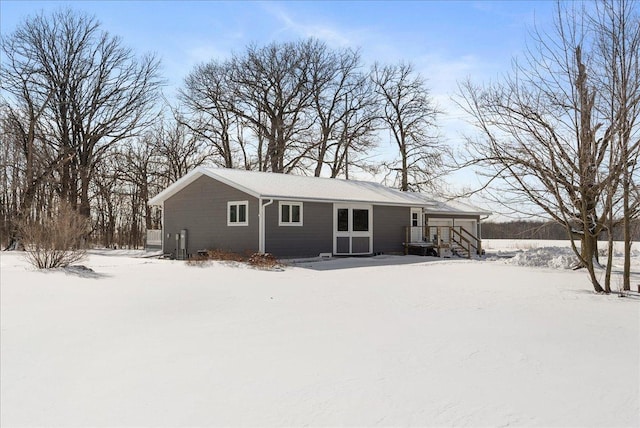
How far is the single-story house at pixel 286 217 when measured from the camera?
729 inches

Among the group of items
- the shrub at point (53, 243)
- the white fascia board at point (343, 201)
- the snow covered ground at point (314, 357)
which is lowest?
the snow covered ground at point (314, 357)

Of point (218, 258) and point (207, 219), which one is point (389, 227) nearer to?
point (207, 219)

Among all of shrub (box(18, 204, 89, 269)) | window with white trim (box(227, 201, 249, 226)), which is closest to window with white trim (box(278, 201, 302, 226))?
window with white trim (box(227, 201, 249, 226))

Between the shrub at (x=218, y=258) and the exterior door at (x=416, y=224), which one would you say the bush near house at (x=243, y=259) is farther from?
the exterior door at (x=416, y=224)

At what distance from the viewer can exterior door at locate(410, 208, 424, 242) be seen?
903 inches

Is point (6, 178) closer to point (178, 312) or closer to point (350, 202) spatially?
point (350, 202)

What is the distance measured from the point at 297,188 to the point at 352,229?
2.77 m

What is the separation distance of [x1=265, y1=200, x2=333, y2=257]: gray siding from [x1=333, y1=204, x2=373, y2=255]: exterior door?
35cm

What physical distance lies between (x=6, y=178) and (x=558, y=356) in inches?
1234

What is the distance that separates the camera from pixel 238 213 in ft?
63.3

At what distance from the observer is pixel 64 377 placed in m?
4.84

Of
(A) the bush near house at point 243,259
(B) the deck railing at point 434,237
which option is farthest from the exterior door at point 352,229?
(A) the bush near house at point 243,259

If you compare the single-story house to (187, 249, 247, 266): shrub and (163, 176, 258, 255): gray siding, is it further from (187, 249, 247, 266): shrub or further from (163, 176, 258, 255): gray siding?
(187, 249, 247, 266): shrub

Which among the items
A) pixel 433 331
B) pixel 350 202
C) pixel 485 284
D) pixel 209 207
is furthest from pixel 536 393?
pixel 209 207
